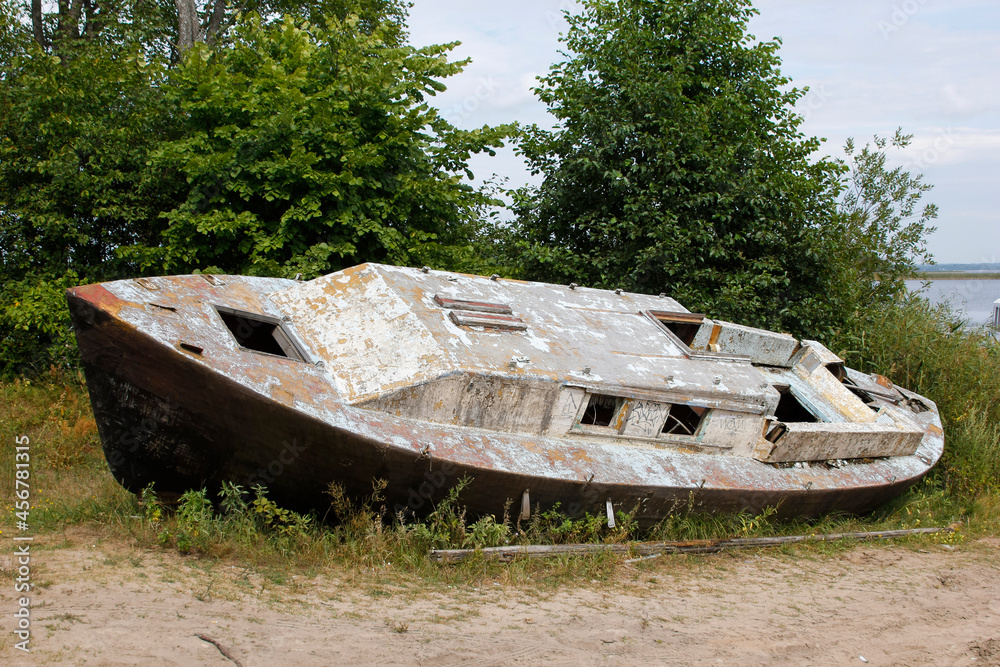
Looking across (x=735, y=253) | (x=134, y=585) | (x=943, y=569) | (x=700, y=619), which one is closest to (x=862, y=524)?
(x=943, y=569)

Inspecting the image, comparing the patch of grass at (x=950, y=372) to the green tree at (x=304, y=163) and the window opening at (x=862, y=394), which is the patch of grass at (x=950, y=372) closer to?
the window opening at (x=862, y=394)

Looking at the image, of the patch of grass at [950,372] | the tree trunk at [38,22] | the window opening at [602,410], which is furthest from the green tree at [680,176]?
the tree trunk at [38,22]

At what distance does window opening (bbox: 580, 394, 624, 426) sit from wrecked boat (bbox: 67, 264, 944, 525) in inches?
0.7

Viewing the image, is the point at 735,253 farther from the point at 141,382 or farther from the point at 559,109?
the point at 141,382

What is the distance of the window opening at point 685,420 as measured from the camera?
6777mm

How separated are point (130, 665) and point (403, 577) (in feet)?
6.24

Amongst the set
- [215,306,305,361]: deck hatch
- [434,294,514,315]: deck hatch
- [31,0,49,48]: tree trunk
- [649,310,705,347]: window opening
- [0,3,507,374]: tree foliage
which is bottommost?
[215,306,305,361]: deck hatch

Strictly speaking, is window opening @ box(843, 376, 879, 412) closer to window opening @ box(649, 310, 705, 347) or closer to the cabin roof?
window opening @ box(649, 310, 705, 347)

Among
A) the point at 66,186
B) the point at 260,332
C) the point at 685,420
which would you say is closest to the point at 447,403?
the point at 260,332

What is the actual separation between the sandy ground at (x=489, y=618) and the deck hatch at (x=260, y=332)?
67.3 inches

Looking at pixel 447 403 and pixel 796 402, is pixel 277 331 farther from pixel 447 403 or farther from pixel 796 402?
pixel 796 402

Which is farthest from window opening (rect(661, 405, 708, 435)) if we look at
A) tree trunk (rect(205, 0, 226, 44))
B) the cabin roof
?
tree trunk (rect(205, 0, 226, 44))

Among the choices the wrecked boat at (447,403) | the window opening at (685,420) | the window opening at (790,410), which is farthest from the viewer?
the window opening at (790,410)

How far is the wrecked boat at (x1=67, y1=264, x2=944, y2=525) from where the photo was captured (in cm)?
496
